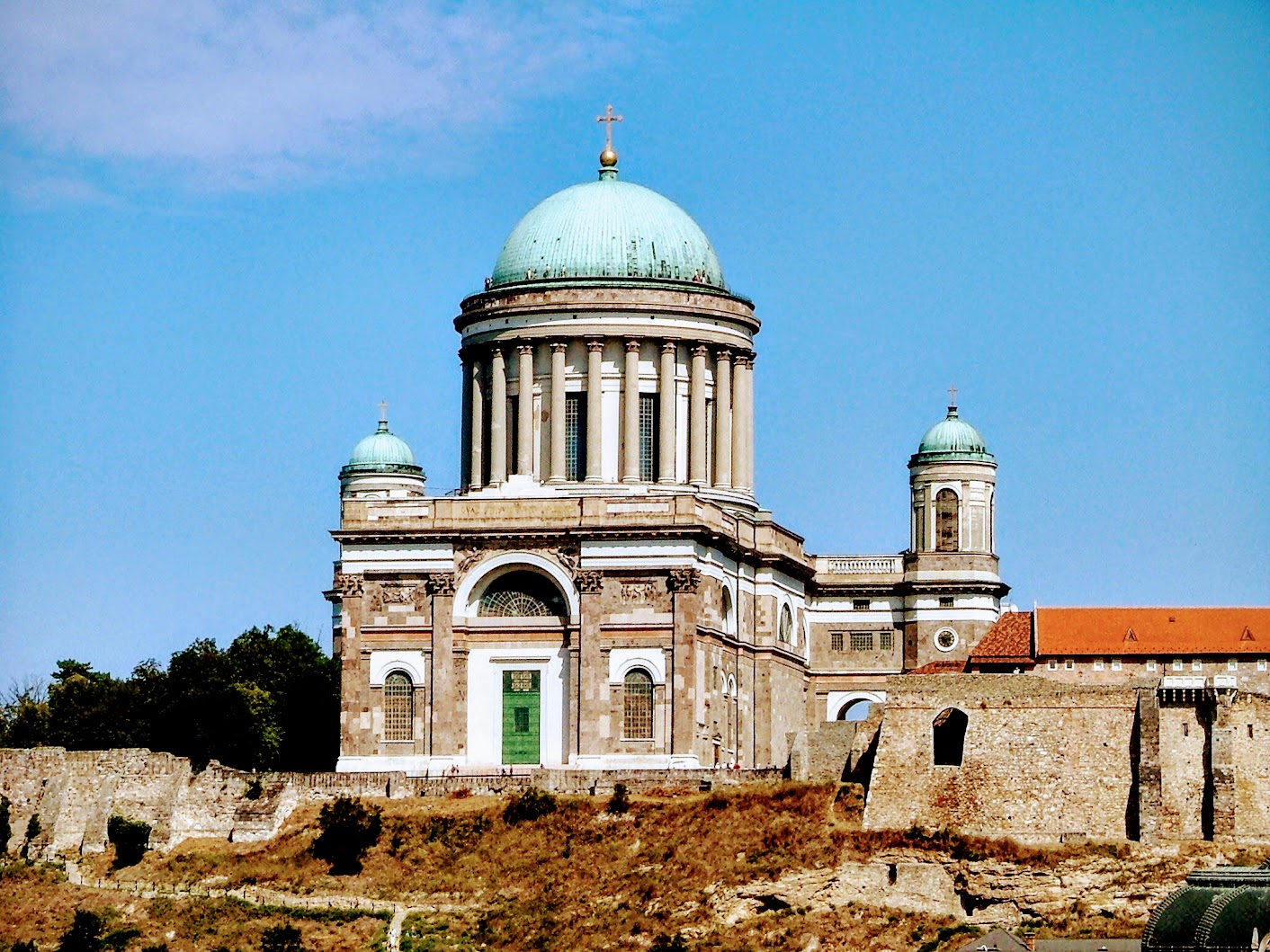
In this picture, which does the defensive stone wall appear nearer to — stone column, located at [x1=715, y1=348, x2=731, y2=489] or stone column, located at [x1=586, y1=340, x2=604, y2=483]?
stone column, located at [x1=586, y1=340, x2=604, y2=483]

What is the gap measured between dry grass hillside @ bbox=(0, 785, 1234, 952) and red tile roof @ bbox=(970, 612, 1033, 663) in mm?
17683

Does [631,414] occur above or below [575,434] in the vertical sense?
above

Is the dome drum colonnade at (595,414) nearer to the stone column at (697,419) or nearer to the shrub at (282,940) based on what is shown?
the stone column at (697,419)

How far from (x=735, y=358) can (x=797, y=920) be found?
35.2 meters

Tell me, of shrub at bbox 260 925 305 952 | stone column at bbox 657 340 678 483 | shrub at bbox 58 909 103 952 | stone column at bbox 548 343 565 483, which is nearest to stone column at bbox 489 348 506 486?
stone column at bbox 548 343 565 483

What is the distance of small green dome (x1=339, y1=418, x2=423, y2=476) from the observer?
523ft

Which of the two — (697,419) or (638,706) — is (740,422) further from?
(638,706)

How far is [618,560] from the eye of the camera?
12900cm

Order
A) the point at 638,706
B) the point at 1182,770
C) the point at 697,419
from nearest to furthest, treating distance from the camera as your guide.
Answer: the point at 1182,770, the point at 638,706, the point at 697,419

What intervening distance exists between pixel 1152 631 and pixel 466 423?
2747 cm

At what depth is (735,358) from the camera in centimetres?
13975

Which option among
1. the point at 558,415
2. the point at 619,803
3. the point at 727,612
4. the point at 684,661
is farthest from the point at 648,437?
the point at 619,803

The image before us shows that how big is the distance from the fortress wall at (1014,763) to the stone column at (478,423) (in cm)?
2731

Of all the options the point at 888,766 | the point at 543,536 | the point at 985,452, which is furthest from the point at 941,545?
the point at 888,766
